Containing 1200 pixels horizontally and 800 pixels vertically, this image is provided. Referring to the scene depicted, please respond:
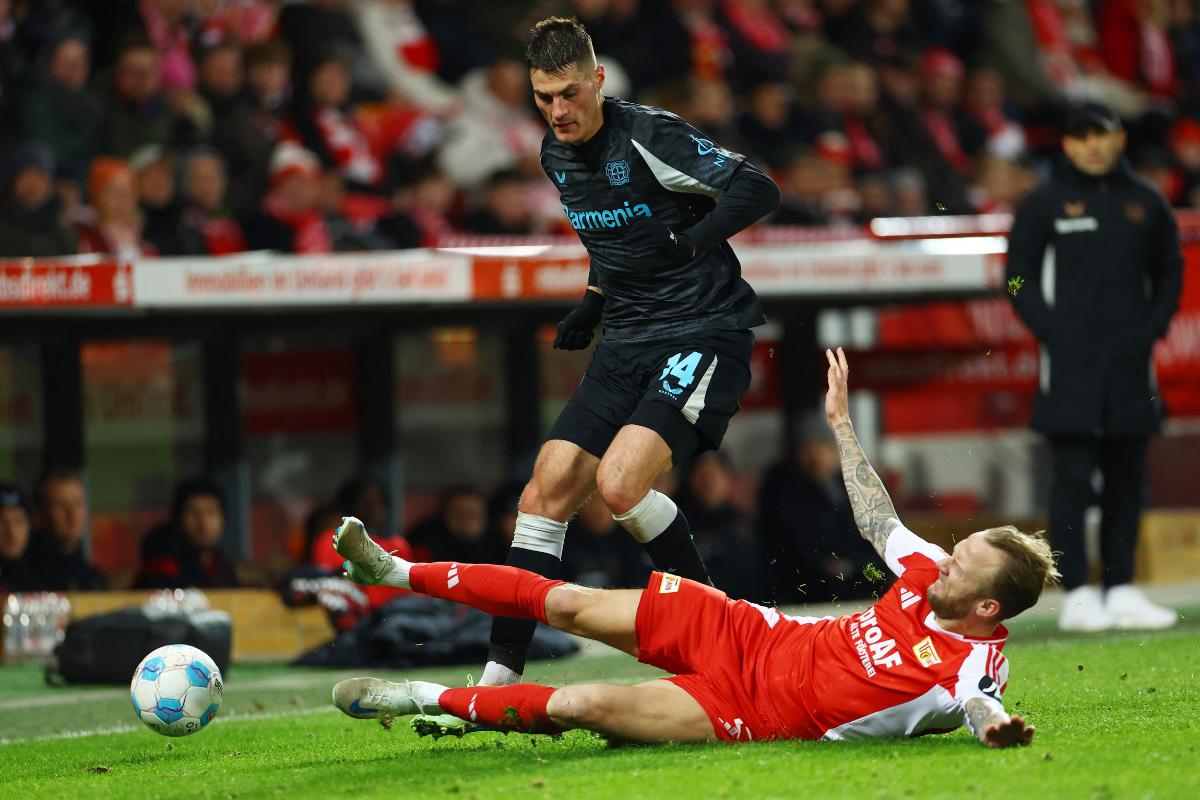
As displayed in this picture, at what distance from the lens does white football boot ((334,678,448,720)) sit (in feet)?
19.1

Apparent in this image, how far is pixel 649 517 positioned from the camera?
665cm

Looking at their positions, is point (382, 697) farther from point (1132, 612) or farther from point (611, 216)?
point (1132, 612)

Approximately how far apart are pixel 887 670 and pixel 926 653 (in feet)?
0.42

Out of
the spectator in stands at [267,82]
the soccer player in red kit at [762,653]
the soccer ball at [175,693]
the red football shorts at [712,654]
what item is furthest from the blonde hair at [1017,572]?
the spectator in stands at [267,82]

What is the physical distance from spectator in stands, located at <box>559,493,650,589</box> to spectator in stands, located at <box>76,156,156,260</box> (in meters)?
3.11

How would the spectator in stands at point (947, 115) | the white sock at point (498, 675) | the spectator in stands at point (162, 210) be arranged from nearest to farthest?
the white sock at point (498, 675) → the spectator in stands at point (162, 210) → the spectator in stands at point (947, 115)

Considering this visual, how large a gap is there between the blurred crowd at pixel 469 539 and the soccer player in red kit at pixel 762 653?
438 cm

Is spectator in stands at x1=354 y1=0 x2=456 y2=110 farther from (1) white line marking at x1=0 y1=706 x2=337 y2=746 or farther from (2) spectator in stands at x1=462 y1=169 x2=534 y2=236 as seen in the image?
(1) white line marking at x1=0 y1=706 x2=337 y2=746

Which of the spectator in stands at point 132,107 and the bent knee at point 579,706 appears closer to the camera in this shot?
the bent knee at point 579,706

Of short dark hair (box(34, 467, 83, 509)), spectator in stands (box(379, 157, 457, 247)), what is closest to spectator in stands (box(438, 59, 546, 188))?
spectator in stands (box(379, 157, 457, 247))

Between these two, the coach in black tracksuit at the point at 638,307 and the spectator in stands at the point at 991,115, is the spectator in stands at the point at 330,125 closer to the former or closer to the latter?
the coach in black tracksuit at the point at 638,307

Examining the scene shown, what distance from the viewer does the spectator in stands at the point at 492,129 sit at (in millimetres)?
14086

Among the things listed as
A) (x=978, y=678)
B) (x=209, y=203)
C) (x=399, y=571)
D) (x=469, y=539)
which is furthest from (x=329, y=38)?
(x=978, y=678)

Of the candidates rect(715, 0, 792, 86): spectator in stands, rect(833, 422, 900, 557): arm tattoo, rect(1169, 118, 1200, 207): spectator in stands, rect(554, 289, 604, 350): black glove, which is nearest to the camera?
rect(833, 422, 900, 557): arm tattoo
